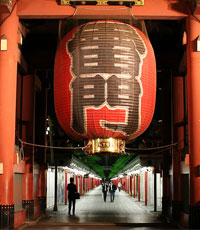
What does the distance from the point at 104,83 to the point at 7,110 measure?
3.53 m

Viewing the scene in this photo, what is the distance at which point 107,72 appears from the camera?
852 centimetres

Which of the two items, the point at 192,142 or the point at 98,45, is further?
the point at 192,142

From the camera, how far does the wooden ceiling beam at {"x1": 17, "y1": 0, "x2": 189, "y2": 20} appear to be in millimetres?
10938

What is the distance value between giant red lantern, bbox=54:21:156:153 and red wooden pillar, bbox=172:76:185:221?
705cm

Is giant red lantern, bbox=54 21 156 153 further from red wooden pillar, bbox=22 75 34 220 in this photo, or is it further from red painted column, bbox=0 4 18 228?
red wooden pillar, bbox=22 75 34 220

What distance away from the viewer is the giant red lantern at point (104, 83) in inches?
336

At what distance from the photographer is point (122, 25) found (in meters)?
9.08

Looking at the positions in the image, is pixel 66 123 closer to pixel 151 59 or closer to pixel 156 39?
pixel 151 59

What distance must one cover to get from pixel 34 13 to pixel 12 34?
0.82 m

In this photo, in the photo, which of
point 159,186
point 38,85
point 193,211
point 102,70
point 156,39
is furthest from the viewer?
point 159,186

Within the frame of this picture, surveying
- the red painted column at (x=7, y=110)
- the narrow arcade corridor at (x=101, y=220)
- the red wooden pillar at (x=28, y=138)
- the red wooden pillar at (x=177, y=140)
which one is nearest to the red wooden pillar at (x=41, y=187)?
the narrow arcade corridor at (x=101, y=220)

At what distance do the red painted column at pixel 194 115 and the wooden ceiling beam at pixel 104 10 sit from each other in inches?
19.6

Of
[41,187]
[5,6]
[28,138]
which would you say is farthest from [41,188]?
[5,6]

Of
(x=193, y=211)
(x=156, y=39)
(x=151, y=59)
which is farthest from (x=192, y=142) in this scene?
(x=156, y=39)
